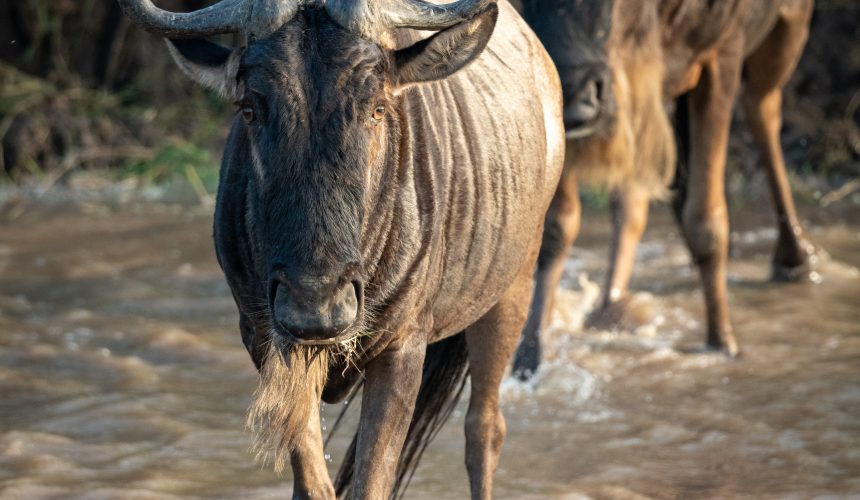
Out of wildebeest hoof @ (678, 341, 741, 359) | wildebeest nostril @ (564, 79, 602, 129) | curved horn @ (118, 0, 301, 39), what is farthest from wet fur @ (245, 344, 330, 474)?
wildebeest hoof @ (678, 341, 741, 359)

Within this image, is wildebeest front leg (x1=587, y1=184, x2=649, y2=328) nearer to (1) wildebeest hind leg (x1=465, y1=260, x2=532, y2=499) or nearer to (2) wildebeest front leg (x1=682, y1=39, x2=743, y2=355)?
(2) wildebeest front leg (x1=682, y1=39, x2=743, y2=355)

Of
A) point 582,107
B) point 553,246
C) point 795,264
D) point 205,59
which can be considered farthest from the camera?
point 795,264

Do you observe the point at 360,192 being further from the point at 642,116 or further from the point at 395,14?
the point at 642,116

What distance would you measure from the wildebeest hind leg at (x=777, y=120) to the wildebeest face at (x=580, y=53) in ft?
6.94

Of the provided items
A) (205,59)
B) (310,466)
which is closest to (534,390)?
(310,466)

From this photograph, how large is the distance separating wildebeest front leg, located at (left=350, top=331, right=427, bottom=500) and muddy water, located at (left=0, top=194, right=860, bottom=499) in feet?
3.96

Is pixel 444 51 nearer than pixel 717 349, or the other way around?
pixel 444 51

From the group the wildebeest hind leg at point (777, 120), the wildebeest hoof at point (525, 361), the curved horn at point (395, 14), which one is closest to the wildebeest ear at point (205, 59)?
the curved horn at point (395, 14)

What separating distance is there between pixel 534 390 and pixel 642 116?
1.38 meters

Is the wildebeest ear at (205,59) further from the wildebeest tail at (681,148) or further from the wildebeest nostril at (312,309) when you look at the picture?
the wildebeest tail at (681,148)

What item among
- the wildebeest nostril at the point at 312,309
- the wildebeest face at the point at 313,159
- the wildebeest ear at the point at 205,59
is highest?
the wildebeest ear at the point at 205,59

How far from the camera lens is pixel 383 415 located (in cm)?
310

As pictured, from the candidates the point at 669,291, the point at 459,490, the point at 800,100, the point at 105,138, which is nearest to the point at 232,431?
the point at 459,490

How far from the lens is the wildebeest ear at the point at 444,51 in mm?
2871
